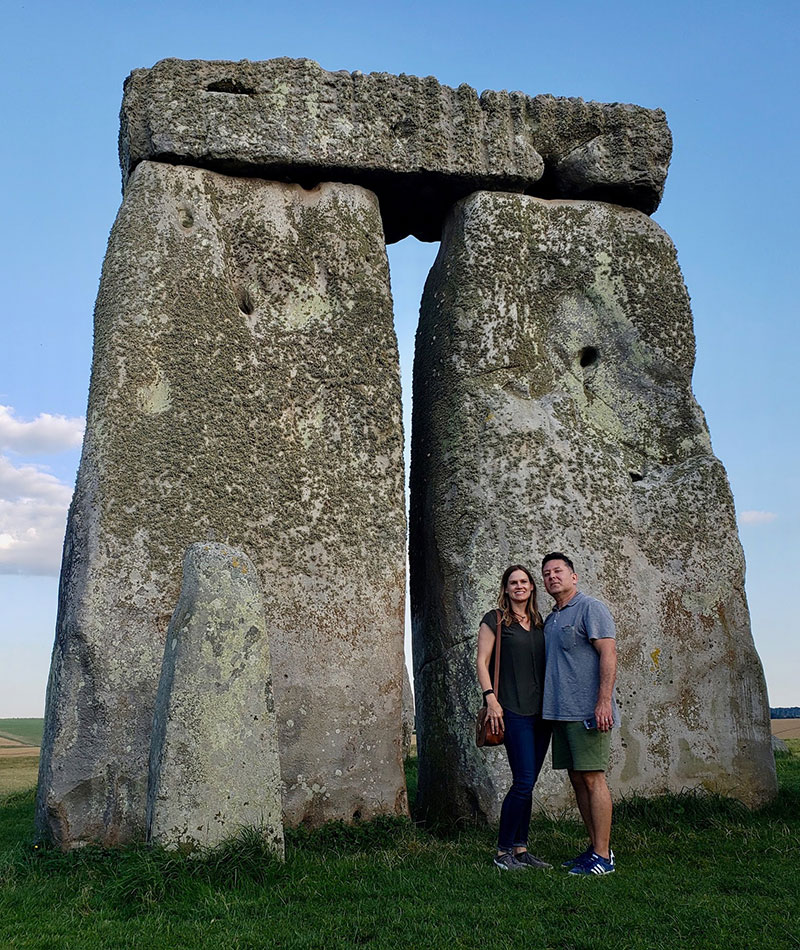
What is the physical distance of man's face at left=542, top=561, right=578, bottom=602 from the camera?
5.85 metres

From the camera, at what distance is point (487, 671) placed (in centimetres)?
583

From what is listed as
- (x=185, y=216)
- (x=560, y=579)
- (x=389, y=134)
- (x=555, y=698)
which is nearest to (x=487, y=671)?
(x=555, y=698)

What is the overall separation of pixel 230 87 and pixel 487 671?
16.7 feet

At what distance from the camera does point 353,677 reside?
287 inches

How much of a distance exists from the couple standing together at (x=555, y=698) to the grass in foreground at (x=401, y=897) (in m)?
0.30

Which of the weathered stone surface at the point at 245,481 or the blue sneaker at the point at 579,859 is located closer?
the blue sneaker at the point at 579,859

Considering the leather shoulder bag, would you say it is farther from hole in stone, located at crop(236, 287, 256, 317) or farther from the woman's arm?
hole in stone, located at crop(236, 287, 256, 317)

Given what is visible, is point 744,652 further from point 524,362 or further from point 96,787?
point 96,787

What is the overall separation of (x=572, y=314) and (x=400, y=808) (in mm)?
4203

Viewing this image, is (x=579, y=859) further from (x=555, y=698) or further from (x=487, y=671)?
(x=487, y=671)

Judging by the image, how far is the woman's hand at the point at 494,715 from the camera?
223 inches

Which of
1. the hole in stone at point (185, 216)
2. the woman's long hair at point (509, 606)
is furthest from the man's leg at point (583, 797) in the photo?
the hole in stone at point (185, 216)

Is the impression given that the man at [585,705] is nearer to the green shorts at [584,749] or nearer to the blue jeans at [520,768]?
the green shorts at [584,749]

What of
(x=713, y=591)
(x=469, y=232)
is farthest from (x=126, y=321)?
(x=713, y=591)
